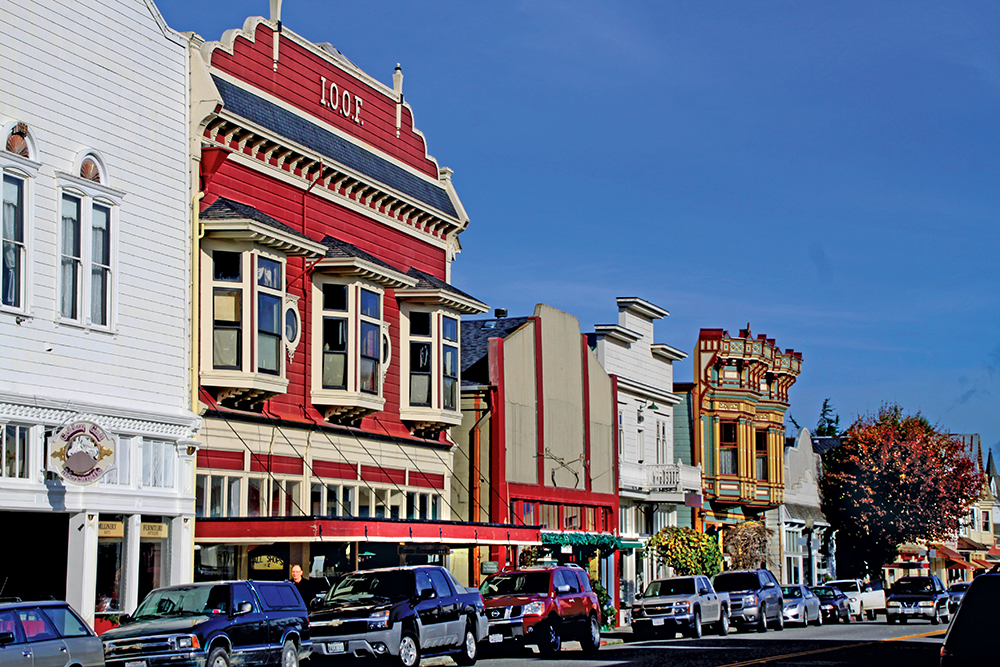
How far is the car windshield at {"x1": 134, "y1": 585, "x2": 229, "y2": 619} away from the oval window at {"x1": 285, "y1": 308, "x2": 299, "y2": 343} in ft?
36.7

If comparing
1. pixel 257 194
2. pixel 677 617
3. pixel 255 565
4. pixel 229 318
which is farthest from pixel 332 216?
pixel 677 617

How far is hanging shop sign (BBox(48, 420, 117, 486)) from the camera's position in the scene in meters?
22.9

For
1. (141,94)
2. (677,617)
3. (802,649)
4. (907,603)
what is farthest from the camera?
(907,603)

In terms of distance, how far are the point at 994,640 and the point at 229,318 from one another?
741 inches

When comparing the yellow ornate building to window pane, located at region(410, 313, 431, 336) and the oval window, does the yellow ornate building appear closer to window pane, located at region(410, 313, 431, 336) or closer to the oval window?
window pane, located at region(410, 313, 431, 336)

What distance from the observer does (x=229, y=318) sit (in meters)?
28.2

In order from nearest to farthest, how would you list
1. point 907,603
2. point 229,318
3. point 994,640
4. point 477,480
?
point 994,640
point 229,318
point 477,480
point 907,603

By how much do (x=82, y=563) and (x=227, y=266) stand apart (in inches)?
275

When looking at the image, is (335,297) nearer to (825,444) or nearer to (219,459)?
(219,459)

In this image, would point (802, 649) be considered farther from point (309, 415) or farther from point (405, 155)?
point (405, 155)

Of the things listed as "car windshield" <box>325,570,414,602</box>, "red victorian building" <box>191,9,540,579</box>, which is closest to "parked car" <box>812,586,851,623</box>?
"red victorian building" <box>191,9,540,579</box>

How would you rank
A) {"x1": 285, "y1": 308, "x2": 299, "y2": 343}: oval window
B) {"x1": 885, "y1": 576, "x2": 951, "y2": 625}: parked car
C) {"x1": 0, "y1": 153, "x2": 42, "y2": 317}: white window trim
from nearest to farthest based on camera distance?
{"x1": 0, "y1": 153, "x2": 42, "y2": 317}: white window trim, {"x1": 285, "y1": 308, "x2": 299, "y2": 343}: oval window, {"x1": 885, "y1": 576, "x2": 951, "y2": 625}: parked car

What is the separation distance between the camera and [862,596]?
53.4 m

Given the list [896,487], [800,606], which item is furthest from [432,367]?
[896,487]
